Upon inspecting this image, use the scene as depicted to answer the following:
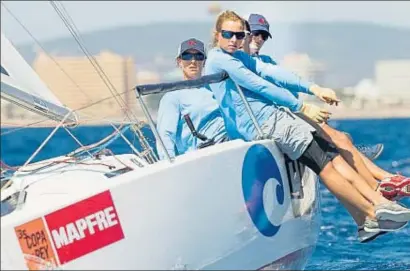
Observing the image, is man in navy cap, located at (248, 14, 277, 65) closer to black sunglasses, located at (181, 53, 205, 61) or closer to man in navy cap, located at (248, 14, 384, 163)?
man in navy cap, located at (248, 14, 384, 163)

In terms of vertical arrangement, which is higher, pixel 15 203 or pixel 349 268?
pixel 15 203

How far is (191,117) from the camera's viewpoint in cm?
817

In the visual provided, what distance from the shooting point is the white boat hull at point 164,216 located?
620 centimetres

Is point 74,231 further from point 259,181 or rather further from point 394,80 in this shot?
point 394,80

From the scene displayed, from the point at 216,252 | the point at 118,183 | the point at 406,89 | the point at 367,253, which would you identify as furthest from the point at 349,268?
the point at 406,89

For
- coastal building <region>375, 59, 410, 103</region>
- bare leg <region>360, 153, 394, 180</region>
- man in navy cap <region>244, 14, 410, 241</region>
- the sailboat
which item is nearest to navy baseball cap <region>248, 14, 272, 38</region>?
man in navy cap <region>244, 14, 410, 241</region>

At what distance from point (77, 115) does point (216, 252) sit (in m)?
1.91

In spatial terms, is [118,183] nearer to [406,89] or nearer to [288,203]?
[288,203]

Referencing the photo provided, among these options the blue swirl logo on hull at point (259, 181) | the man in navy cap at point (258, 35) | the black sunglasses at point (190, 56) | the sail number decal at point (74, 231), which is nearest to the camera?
the sail number decal at point (74, 231)

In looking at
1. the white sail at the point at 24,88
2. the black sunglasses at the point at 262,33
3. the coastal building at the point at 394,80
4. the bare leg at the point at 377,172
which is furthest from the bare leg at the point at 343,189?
the coastal building at the point at 394,80

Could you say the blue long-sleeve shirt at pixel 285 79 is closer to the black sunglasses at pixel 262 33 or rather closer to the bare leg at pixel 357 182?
the bare leg at pixel 357 182

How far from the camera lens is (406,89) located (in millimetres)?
124312

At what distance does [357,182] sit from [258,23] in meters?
1.46

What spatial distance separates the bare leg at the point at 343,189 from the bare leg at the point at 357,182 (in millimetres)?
30
